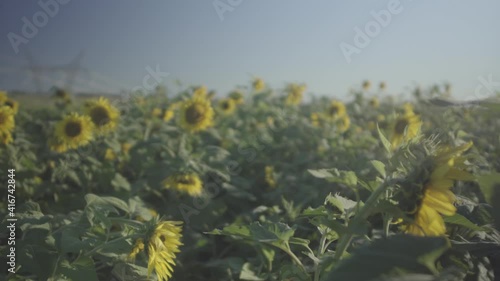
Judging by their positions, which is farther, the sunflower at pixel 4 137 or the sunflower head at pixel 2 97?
the sunflower head at pixel 2 97

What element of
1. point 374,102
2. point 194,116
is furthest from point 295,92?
point 194,116

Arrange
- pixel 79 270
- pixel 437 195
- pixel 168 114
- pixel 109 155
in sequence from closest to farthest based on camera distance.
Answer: pixel 437 195, pixel 79 270, pixel 109 155, pixel 168 114

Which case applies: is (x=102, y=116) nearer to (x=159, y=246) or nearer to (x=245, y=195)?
(x=245, y=195)

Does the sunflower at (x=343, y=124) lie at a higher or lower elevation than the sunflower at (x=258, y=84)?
lower

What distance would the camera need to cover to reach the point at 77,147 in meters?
2.82

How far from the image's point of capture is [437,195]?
2.76ft

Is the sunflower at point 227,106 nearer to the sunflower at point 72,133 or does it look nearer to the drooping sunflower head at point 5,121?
the sunflower at point 72,133

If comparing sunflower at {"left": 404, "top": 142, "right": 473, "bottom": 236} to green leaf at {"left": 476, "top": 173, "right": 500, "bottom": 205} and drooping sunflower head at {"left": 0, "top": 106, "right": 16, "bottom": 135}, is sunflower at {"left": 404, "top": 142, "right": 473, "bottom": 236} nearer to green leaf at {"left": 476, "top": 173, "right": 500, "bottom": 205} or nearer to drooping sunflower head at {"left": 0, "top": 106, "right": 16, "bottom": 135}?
green leaf at {"left": 476, "top": 173, "right": 500, "bottom": 205}

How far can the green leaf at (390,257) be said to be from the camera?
667 mm

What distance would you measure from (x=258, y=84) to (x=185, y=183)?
412 cm

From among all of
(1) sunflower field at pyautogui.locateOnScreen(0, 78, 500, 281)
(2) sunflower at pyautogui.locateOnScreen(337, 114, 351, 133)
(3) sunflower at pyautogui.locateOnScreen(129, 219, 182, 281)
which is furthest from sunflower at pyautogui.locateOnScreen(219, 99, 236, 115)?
(3) sunflower at pyautogui.locateOnScreen(129, 219, 182, 281)

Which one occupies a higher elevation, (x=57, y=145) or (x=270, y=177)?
(x=57, y=145)

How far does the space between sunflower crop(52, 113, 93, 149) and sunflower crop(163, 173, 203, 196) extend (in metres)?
0.78

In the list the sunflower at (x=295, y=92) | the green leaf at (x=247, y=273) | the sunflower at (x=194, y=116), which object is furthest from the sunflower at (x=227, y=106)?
the green leaf at (x=247, y=273)
